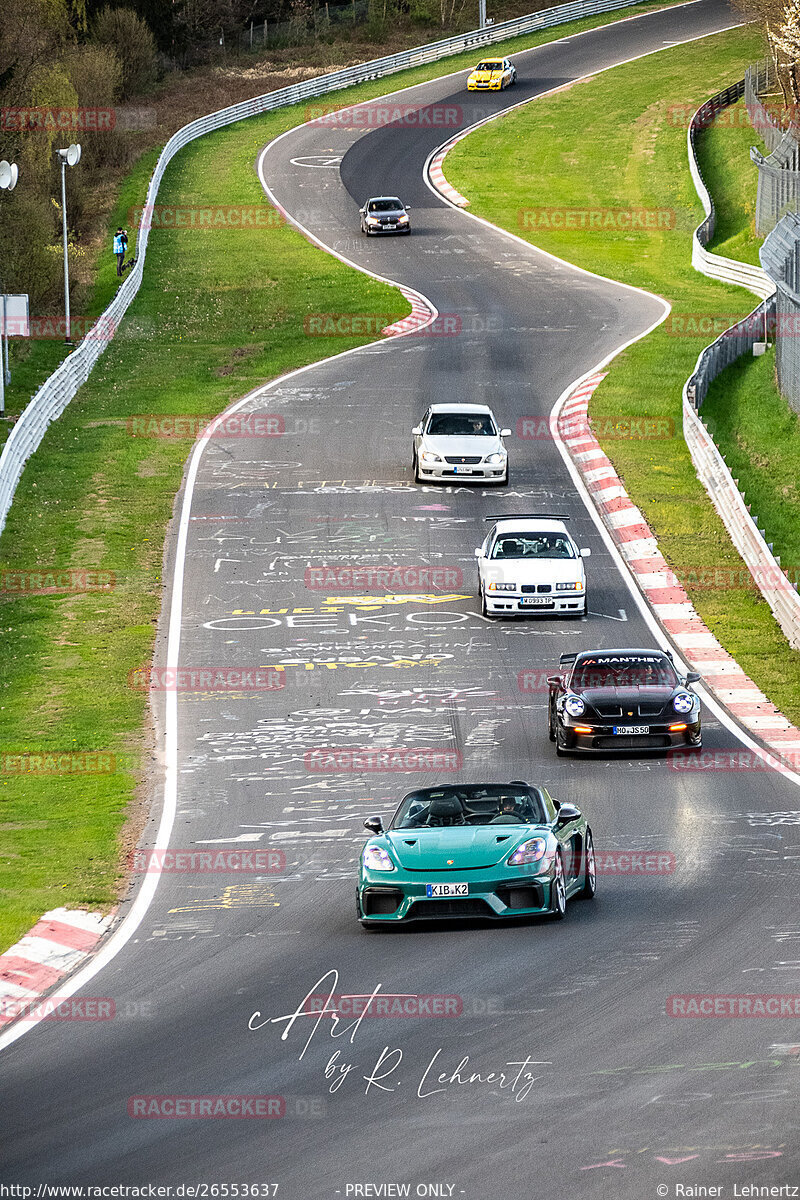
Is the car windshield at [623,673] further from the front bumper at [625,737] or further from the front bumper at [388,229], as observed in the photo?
the front bumper at [388,229]

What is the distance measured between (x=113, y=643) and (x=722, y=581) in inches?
422

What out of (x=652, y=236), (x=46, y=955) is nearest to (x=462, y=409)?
(x=46, y=955)

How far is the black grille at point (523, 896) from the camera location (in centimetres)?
1380

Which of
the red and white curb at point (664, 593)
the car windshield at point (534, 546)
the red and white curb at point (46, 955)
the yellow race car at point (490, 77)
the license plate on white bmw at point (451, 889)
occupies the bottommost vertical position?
the red and white curb at point (664, 593)

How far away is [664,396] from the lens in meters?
43.9

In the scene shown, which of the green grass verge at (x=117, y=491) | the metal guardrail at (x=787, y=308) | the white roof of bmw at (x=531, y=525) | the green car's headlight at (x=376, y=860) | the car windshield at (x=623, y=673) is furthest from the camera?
the metal guardrail at (x=787, y=308)

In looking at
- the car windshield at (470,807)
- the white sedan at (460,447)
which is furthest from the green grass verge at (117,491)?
the white sedan at (460,447)

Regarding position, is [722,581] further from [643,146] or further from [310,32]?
[310,32]

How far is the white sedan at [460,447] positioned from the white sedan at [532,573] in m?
7.76

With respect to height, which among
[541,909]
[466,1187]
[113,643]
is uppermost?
[466,1187]

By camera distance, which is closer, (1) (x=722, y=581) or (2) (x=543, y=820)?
(2) (x=543, y=820)

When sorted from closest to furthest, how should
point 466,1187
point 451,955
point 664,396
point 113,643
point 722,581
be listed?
point 466,1187 → point 451,955 → point 113,643 → point 722,581 → point 664,396

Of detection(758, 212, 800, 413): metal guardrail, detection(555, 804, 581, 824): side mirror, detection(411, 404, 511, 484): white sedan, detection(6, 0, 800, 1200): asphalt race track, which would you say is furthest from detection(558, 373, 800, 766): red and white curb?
detection(555, 804, 581, 824): side mirror

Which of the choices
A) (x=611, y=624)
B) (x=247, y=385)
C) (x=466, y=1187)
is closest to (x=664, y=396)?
(x=247, y=385)
